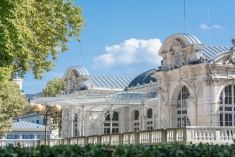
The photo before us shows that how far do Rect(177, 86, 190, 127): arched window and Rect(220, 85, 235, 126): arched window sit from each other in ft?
10.5

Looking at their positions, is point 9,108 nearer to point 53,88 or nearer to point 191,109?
point 191,109

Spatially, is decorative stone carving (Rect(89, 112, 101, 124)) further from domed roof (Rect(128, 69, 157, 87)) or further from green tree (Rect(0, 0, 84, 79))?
green tree (Rect(0, 0, 84, 79))

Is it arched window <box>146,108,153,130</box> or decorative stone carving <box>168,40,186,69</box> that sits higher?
decorative stone carving <box>168,40,186,69</box>

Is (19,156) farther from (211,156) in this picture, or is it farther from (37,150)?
(211,156)

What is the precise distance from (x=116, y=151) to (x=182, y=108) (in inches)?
1218

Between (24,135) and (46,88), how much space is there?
49.4 ft

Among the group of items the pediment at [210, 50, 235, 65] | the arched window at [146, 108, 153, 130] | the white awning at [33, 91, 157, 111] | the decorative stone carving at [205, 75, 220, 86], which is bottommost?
the arched window at [146, 108, 153, 130]

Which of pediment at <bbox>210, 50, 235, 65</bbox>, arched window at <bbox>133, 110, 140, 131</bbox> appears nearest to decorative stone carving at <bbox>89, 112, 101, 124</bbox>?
arched window at <bbox>133, 110, 140, 131</bbox>

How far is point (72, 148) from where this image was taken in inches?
407

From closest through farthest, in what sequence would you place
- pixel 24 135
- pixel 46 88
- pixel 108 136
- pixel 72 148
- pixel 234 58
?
1. pixel 72 148
2. pixel 108 136
3. pixel 234 58
4. pixel 24 135
5. pixel 46 88

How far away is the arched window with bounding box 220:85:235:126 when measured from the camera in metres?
37.6

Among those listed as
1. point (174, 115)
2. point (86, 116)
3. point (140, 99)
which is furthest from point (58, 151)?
point (86, 116)

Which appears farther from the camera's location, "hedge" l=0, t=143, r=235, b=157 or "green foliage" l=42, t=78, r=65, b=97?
"green foliage" l=42, t=78, r=65, b=97

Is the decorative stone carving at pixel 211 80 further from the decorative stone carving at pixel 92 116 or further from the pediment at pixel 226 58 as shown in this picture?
the decorative stone carving at pixel 92 116
